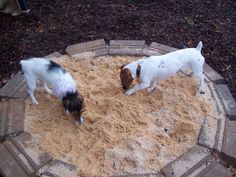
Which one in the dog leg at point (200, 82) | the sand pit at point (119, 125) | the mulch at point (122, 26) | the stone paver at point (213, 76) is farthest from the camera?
the mulch at point (122, 26)

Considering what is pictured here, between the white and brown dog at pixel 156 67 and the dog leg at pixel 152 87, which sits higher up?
the white and brown dog at pixel 156 67

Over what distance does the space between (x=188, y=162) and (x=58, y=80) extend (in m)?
1.43

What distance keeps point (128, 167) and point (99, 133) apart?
1.53 feet

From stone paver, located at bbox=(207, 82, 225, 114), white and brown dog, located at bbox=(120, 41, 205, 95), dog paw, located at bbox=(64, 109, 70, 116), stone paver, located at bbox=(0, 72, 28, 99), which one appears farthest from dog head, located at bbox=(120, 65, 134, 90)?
stone paver, located at bbox=(0, 72, 28, 99)

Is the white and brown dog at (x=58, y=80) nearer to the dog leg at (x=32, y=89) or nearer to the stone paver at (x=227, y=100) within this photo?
the dog leg at (x=32, y=89)

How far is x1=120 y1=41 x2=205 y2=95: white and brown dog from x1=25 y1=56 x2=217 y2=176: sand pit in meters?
0.24

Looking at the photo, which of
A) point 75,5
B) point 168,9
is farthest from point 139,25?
point 75,5

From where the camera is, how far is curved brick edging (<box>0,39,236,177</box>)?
322 cm

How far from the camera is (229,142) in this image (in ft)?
11.4

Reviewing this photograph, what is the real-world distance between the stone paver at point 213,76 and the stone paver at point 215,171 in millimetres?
1250

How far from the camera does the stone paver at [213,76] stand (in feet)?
13.9

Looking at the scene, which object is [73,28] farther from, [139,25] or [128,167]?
[128,167]

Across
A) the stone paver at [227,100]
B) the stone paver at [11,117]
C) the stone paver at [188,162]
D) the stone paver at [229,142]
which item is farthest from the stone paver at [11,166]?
the stone paver at [227,100]

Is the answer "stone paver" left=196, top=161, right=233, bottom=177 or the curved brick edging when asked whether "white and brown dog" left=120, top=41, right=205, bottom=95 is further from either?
"stone paver" left=196, top=161, right=233, bottom=177
